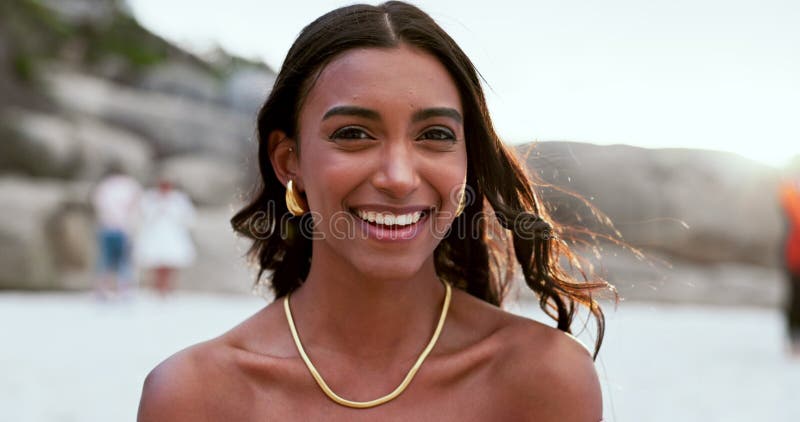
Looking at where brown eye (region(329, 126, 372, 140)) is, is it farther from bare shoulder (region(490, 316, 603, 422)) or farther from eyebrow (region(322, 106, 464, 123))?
bare shoulder (region(490, 316, 603, 422))

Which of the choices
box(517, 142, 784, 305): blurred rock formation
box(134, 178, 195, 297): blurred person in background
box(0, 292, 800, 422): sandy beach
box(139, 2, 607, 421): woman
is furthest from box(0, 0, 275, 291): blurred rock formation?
box(139, 2, 607, 421): woman

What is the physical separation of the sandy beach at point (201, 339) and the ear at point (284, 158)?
1.14 m

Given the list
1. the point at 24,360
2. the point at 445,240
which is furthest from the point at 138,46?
the point at 445,240

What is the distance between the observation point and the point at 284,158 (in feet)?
9.18

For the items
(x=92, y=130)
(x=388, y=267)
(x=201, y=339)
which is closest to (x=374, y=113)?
(x=388, y=267)

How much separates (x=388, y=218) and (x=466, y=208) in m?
0.56

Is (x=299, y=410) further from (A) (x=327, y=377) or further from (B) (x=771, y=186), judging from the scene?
(B) (x=771, y=186)

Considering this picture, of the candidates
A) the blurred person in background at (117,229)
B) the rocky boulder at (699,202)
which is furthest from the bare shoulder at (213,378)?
the rocky boulder at (699,202)

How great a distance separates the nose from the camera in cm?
239

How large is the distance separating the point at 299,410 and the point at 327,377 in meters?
0.12

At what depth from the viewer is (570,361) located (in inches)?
101

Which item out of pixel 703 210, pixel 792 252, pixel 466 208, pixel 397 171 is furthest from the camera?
pixel 703 210

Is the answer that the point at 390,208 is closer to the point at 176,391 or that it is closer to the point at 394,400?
the point at 394,400

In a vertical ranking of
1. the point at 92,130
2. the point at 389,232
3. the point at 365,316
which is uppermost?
the point at 389,232
